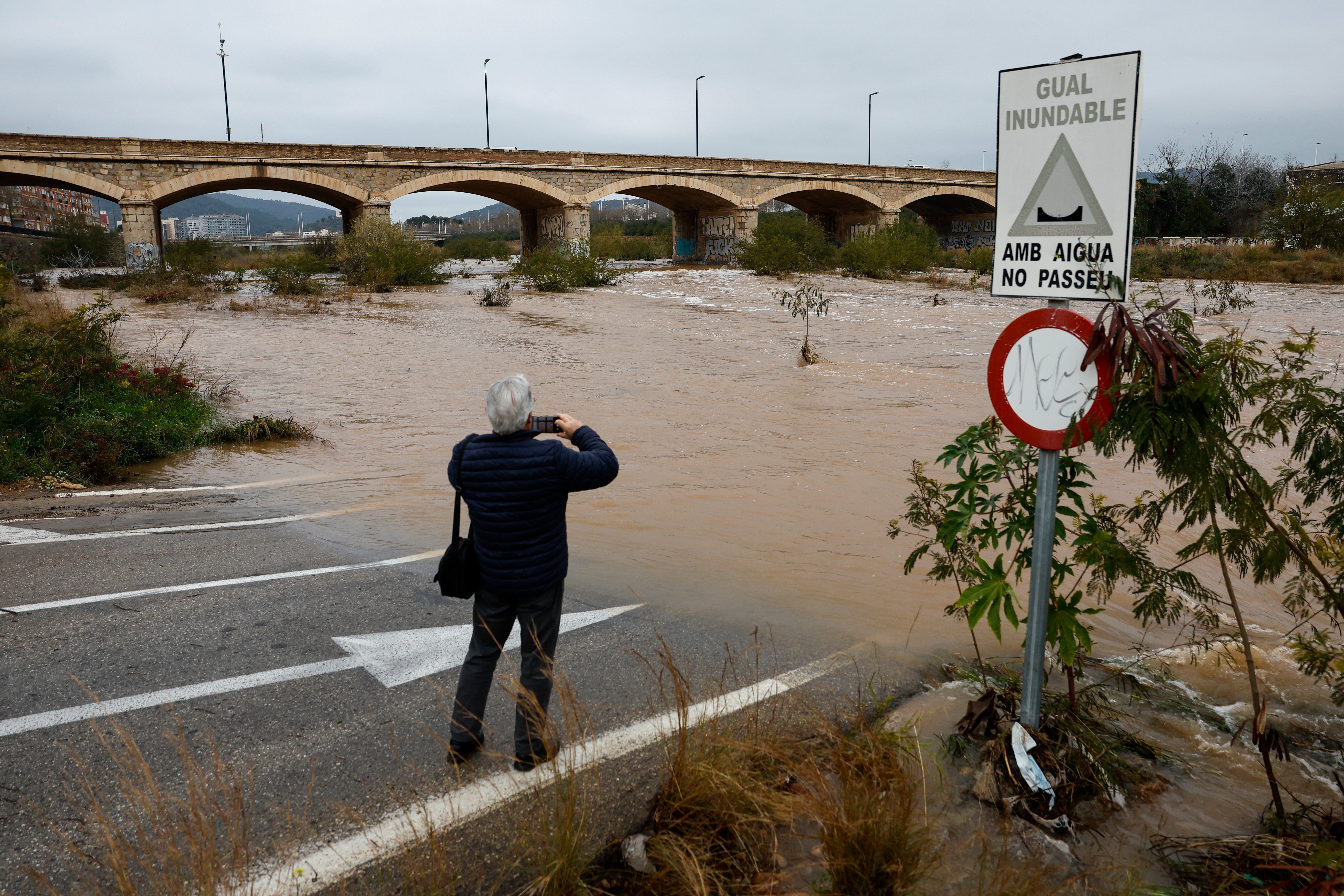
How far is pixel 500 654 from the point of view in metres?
3.57

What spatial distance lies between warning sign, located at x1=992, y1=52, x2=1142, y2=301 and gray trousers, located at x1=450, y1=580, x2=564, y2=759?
2.15 metres

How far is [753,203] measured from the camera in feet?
170

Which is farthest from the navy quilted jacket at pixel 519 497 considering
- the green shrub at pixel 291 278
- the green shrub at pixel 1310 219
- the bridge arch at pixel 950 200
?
the bridge arch at pixel 950 200

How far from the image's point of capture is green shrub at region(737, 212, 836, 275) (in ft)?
136

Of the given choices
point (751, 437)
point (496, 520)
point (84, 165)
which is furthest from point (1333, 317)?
point (84, 165)

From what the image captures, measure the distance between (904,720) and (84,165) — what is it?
139ft

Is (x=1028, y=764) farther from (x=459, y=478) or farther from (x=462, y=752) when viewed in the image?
(x=459, y=478)

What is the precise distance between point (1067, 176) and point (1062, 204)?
94 mm

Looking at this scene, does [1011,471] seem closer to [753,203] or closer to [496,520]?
[496,520]

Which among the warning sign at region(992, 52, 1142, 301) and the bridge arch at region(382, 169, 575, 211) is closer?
the warning sign at region(992, 52, 1142, 301)

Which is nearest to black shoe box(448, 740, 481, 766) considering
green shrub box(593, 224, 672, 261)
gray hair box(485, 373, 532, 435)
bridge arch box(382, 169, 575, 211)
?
gray hair box(485, 373, 532, 435)

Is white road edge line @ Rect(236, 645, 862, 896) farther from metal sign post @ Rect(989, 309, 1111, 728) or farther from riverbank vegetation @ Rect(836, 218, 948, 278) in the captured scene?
riverbank vegetation @ Rect(836, 218, 948, 278)

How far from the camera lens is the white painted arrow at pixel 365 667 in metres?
3.90

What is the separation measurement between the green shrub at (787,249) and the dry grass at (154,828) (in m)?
38.3
